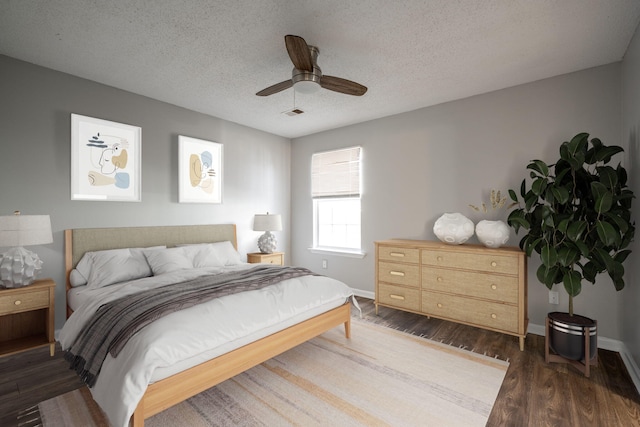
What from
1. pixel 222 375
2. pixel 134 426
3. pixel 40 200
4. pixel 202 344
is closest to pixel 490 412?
pixel 222 375

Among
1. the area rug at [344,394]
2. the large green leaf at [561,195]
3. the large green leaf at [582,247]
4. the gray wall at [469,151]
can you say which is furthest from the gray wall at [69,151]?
the large green leaf at [582,247]

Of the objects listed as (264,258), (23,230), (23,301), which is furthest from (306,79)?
(23,301)

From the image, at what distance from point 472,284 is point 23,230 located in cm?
414

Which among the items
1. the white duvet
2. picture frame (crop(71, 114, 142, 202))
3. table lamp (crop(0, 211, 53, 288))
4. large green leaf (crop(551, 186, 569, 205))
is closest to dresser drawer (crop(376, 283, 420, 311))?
the white duvet

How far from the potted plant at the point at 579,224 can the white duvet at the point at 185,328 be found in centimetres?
193

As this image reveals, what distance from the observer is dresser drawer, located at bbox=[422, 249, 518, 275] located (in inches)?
112

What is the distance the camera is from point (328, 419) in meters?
1.84

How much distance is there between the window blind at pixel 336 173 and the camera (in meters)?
4.66

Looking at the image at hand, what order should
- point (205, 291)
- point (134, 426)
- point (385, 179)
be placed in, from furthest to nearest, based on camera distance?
point (385, 179), point (205, 291), point (134, 426)

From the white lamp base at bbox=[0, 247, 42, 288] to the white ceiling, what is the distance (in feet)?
5.90

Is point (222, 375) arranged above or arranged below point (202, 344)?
below

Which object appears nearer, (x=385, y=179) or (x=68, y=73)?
(x=68, y=73)

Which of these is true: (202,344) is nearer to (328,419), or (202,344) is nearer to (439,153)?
(328,419)

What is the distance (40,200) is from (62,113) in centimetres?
92
